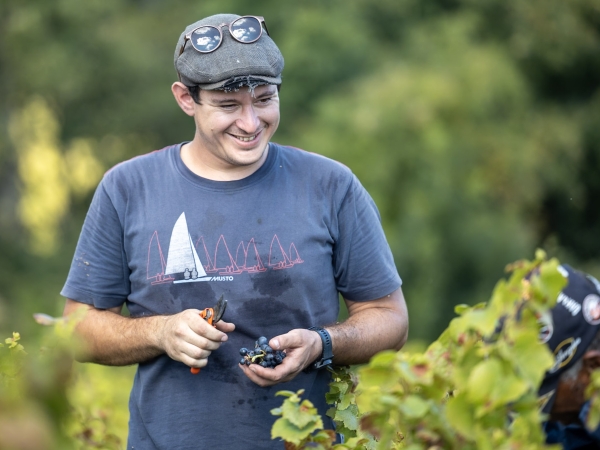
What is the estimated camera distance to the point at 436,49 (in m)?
23.7

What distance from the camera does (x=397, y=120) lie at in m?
19.2

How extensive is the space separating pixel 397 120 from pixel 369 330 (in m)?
16.5

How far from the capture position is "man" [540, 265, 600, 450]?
2750mm

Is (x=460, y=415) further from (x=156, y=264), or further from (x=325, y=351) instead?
(x=156, y=264)

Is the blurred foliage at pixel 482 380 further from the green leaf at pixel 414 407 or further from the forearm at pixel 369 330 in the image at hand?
the forearm at pixel 369 330

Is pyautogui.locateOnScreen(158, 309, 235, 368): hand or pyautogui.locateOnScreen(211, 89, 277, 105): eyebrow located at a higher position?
pyautogui.locateOnScreen(211, 89, 277, 105): eyebrow

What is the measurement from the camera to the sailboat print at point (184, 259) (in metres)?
3.00

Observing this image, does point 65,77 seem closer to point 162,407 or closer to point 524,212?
point 524,212

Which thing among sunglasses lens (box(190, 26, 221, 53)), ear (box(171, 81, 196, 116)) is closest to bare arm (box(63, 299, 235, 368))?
ear (box(171, 81, 196, 116))

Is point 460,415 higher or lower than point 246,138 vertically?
lower

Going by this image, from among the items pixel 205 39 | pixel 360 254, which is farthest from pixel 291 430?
pixel 205 39

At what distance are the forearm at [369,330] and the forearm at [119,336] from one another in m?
0.56

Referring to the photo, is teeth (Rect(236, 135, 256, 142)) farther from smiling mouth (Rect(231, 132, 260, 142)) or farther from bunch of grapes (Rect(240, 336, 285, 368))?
bunch of grapes (Rect(240, 336, 285, 368))

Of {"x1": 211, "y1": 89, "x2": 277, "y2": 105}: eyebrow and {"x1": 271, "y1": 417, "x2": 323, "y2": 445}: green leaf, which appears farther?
{"x1": 211, "y1": 89, "x2": 277, "y2": 105}: eyebrow
